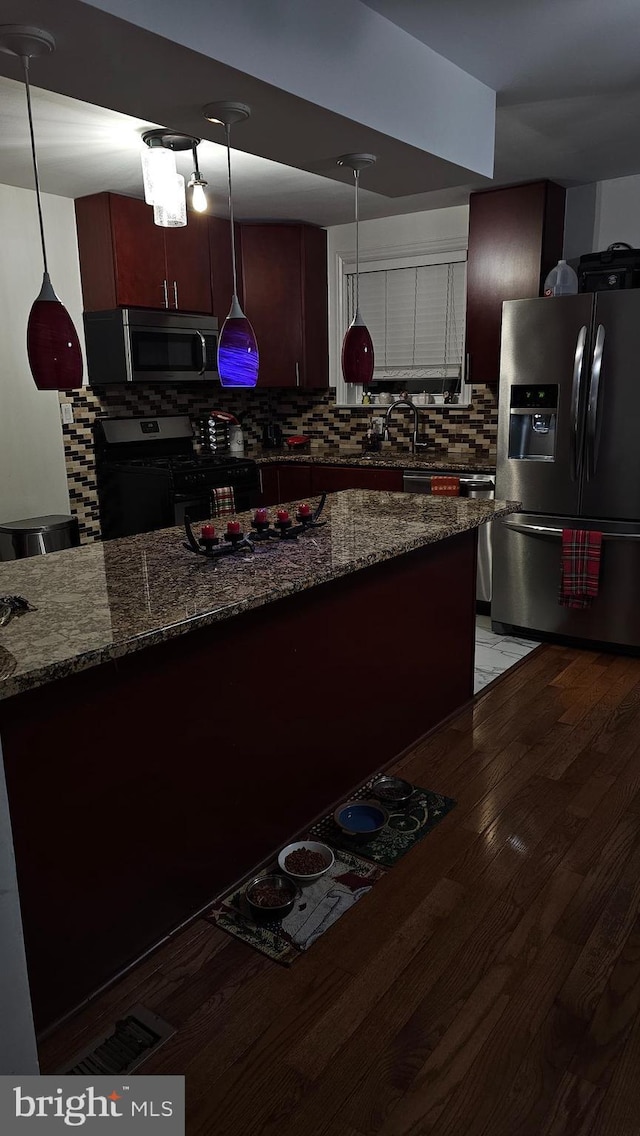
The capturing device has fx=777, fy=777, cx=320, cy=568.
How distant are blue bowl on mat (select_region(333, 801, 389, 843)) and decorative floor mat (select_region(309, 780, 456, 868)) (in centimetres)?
3

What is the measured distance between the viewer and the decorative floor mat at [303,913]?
6.58 feet

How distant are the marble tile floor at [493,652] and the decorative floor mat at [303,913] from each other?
1498 millimetres

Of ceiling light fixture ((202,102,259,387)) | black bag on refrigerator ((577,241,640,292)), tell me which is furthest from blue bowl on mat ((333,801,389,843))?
black bag on refrigerator ((577,241,640,292))

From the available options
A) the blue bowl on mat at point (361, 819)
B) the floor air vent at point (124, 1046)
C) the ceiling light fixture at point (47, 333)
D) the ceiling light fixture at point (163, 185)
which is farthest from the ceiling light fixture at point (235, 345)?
the floor air vent at point (124, 1046)

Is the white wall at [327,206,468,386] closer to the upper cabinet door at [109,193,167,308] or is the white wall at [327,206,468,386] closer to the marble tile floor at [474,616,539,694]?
the upper cabinet door at [109,193,167,308]

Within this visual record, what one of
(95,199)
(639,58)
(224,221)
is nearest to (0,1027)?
(639,58)

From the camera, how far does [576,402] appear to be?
12.6 ft

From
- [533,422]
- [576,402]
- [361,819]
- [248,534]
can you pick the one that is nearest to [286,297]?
[533,422]

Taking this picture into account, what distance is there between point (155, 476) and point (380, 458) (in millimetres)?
1452

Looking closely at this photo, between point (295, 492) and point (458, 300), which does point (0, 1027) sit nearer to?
point (295, 492)

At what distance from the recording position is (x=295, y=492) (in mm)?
5324

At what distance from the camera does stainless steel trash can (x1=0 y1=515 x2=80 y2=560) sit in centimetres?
411

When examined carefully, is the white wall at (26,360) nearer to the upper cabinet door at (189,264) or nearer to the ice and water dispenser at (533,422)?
the upper cabinet door at (189,264)

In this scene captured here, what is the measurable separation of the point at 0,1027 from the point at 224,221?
4.74 meters
